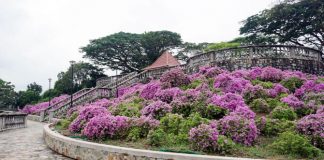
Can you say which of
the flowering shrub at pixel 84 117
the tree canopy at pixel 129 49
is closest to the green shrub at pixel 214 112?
the flowering shrub at pixel 84 117

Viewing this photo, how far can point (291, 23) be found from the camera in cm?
3095

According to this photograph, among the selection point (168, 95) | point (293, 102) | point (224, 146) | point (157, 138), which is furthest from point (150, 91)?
point (224, 146)

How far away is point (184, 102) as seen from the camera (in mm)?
11391

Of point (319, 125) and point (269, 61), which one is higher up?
point (269, 61)

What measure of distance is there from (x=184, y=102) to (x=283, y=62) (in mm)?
7566

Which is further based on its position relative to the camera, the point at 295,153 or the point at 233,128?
the point at 233,128

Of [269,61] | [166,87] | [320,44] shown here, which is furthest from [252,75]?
[320,44]

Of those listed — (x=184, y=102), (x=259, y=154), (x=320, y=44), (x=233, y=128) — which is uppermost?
(x=320, y=44)

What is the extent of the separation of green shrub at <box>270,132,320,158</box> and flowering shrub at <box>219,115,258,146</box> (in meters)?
0.67

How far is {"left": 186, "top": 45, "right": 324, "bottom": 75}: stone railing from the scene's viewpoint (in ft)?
53.1

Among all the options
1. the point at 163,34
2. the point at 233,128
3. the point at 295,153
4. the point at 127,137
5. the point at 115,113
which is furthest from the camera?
the point at 163,34

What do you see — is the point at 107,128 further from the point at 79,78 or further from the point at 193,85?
the point at 79,78

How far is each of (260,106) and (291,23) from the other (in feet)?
76.8

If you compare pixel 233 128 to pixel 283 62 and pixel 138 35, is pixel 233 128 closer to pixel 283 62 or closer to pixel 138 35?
pixel 283 62
